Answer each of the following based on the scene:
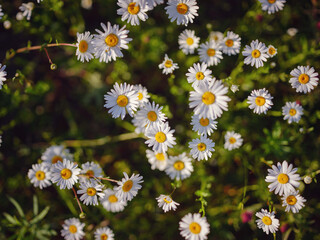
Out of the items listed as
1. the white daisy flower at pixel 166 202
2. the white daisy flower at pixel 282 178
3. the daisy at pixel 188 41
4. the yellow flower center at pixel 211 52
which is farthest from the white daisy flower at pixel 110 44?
the white daisy flower at pixel 282 178

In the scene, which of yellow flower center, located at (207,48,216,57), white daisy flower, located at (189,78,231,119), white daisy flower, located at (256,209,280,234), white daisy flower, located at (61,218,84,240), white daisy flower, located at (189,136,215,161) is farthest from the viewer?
yellow flower center, located at (207,48,216,57)

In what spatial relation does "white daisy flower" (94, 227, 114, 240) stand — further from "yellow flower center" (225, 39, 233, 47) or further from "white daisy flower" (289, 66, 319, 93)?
"white daisy flower" (289, 66, 319, 93)

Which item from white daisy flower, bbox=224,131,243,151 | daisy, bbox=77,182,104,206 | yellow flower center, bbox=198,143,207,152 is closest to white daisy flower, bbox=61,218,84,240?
daisy, bbox=77,182,104,206

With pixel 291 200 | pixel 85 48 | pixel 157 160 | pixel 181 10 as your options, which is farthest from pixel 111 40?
pixel 291 200

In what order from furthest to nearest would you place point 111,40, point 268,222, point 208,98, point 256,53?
point 256,53 → point 111,40 → point 268,222 → point 208,98

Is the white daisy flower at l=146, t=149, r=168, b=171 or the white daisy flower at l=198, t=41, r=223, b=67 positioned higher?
the white daisy flower at l=198, t=41, r=223, b=67

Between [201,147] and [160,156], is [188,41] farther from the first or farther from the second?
[160,156]

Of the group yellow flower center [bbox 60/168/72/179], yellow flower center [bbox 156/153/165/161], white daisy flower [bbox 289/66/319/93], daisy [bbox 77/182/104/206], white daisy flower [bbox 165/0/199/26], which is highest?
white daisy flower [bbox 165/0/199/26]

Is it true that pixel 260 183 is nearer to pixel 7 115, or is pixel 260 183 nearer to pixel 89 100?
pixel 89 100
